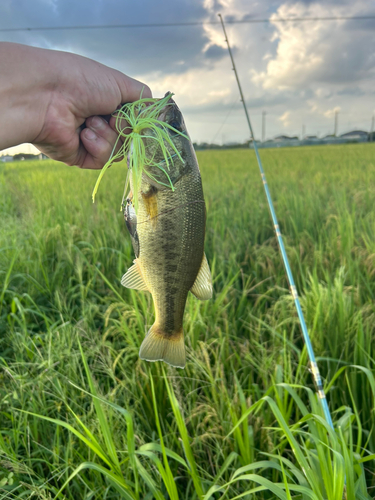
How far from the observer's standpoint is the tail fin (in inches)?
44.8

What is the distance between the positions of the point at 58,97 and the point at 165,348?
3.42 feet

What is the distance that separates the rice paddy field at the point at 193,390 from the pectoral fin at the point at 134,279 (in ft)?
1.78

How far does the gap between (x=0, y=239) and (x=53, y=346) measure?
204 cm

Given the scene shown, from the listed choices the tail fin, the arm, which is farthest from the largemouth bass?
the arm

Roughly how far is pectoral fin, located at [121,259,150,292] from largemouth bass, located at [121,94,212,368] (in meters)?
0.09

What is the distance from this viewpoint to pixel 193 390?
1.91m

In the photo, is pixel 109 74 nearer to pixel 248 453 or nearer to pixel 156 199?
pixel 156 199

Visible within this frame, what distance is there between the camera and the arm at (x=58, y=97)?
4.22 ft

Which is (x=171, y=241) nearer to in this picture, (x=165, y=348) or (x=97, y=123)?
(x=165, y=348)

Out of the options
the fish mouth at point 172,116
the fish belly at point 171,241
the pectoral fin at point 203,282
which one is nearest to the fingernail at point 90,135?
the fish mouth at point 172,116

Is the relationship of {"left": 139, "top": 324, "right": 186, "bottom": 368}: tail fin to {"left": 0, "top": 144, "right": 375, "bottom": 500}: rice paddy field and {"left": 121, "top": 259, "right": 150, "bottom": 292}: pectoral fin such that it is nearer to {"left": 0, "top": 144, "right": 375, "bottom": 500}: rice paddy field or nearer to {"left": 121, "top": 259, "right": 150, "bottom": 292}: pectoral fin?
{"left": 121, "top": 259, "right": 150, "bottom": 292}: pectoral fin

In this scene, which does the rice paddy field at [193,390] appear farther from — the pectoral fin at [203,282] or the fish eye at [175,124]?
the fish eye at [175,124]

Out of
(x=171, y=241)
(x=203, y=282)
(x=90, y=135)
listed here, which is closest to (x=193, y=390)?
(x=203, y=282)

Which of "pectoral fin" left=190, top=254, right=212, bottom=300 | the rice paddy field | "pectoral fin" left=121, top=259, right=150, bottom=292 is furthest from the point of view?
the rice paddy field
